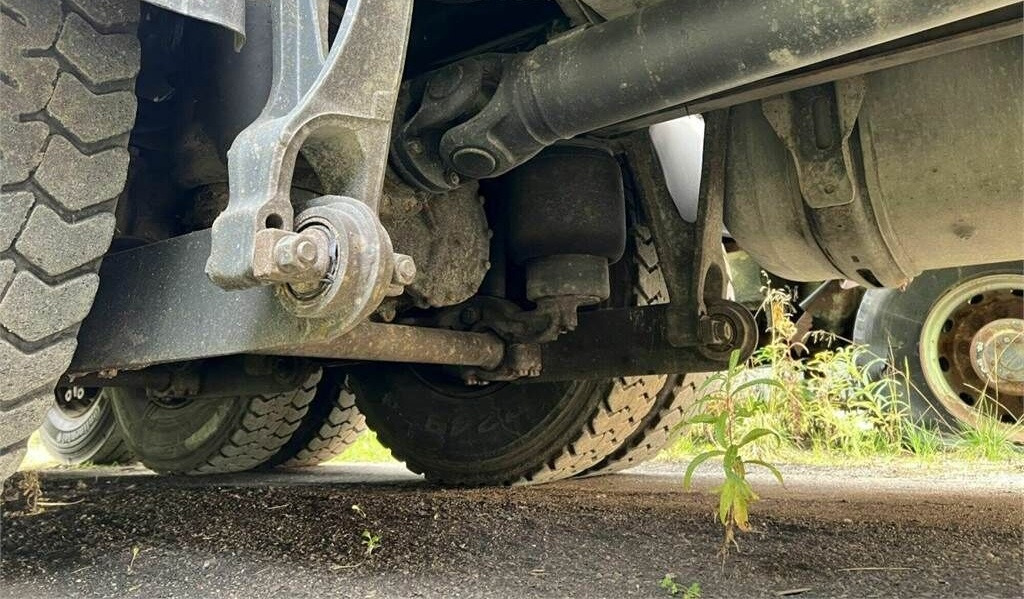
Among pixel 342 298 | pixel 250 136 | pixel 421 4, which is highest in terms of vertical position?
pixel 421 4

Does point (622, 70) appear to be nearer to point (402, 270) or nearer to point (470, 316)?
point (402, 270)

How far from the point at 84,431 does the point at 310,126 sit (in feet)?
10.4

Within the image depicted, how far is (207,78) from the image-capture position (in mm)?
1363

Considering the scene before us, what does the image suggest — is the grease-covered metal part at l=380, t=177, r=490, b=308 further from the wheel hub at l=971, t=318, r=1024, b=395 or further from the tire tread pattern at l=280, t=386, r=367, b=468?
the wheel hub at l=971, t=318, r=1024, b=395

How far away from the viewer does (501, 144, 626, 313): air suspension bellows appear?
1771 millimetres

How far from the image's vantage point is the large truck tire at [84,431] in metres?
3.48

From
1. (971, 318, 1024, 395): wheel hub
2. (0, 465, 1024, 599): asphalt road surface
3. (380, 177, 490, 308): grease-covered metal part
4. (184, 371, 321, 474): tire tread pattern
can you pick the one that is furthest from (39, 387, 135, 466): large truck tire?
(971, 318, 1024, 395): wheel hub

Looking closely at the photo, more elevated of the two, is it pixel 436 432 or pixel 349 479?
pixel 436 432

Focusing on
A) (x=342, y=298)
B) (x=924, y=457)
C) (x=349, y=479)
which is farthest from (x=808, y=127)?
(x=924, y=457)

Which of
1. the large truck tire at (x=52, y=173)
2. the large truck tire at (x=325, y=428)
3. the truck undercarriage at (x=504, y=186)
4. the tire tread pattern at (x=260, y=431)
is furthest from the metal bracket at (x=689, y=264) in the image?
the large truck tire at (x=325, y=428)

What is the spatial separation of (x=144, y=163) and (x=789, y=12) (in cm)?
124

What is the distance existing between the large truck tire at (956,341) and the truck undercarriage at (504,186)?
1.74 meters

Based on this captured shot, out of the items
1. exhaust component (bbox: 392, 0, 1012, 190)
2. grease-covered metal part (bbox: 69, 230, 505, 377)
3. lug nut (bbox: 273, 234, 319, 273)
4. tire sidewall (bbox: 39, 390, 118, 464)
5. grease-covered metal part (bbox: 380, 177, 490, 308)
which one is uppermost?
exhaust component (bbox: 392, 0, 1012, 190)

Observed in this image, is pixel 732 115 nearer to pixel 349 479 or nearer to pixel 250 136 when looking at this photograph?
pixel 250 136
